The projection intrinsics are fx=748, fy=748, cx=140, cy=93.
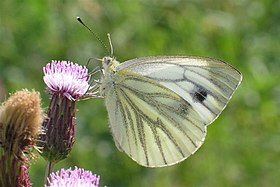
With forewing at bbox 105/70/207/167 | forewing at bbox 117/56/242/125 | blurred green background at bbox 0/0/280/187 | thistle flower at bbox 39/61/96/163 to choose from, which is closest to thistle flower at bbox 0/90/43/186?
thistle flower at bbox 39/61/96/163

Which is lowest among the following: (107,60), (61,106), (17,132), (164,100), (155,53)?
(17,132)

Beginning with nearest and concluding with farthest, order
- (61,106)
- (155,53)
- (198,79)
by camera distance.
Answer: (61,106), (198,79), (155,53)

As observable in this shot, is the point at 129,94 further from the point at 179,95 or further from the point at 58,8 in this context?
the point at 58,8

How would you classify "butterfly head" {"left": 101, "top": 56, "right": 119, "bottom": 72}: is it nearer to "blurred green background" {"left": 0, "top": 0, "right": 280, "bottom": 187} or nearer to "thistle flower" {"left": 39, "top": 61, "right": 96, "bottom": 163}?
"thistle flower" {"left": 39, "top": 61, "right": 96, "bottom": 163}

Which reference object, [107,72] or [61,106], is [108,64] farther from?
[61,106]

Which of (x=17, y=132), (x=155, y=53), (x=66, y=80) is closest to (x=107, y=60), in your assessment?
(x=66, y=80)

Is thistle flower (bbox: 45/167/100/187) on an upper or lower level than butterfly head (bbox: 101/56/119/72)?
lower

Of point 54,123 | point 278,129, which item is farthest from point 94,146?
point 54,123
